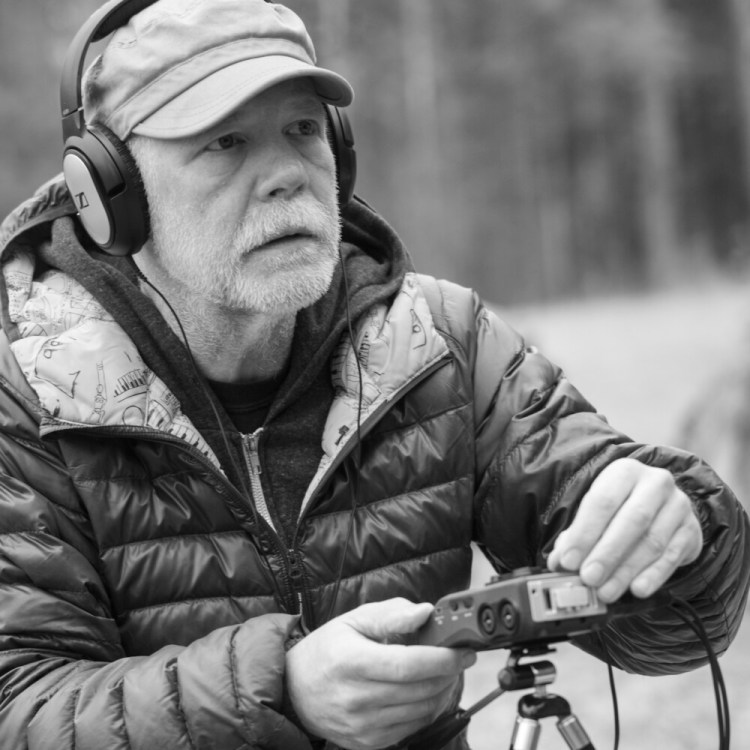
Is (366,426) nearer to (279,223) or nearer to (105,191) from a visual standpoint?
(279,223)

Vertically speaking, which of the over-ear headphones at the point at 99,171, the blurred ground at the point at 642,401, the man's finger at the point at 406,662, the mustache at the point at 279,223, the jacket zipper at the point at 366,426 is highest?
the over-ear headphones at the point at 99,171

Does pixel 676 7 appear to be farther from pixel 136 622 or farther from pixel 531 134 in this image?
pixel 136 622

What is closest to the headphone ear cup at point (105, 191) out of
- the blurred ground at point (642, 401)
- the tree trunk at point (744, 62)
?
the blurred ground at point (642, 401)

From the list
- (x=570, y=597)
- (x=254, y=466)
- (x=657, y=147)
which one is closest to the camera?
(x=570, y=597)

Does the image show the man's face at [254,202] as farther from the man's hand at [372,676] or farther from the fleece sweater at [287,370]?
the man's hand at [372,676]

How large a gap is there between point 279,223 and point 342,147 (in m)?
0.30

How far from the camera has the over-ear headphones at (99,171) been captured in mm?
2342

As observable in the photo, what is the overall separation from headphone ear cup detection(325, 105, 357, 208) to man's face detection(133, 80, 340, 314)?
0.24 feet

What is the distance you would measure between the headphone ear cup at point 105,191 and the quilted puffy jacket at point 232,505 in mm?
146

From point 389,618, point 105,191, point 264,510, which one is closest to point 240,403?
point 264,510

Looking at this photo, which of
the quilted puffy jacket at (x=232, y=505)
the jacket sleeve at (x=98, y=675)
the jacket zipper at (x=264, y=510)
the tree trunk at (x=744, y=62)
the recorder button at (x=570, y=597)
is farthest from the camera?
the tree trunk at (x=744, y=62)

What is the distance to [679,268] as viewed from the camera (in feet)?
93.2

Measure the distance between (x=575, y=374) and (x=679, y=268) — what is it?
1638cm

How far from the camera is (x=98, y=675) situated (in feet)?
6.27
